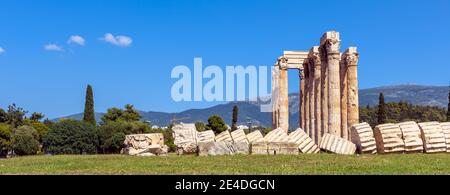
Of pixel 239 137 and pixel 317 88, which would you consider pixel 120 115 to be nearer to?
pixel 317 88

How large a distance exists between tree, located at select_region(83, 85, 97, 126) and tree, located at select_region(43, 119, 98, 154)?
3.01m

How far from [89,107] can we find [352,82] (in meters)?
32.2

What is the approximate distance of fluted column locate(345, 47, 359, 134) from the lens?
37188 millimetres

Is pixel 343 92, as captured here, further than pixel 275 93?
No

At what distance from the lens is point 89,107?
60.5m

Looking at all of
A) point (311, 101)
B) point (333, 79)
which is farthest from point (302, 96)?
point (333, 79)

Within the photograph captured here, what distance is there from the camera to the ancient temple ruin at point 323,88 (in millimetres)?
34844

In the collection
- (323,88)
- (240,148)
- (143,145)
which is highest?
(323,88)

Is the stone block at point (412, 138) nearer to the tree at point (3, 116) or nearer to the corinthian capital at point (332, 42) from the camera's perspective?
the corinthian capital at point (332, 42)

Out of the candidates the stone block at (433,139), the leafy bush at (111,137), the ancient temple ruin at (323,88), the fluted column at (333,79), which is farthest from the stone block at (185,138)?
the leafy bush at (111,137)
